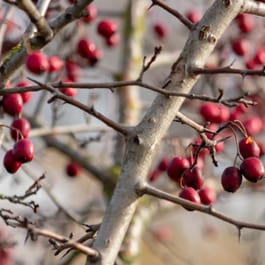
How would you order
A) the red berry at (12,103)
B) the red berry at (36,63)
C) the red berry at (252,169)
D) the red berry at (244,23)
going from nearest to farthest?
the red berry at (252,169) < the red berry at (12,103) < the red berry at (36,63) < the red berry at (244,23)

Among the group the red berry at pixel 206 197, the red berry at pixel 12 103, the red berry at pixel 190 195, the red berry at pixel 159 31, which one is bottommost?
the red berry at pixel 190 195

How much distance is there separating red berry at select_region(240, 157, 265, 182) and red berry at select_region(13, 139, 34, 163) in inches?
21.4

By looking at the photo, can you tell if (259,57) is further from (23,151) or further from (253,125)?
(23,151)

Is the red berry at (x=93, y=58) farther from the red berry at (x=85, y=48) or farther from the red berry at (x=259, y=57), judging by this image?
the red berry at (x=259, y=57)

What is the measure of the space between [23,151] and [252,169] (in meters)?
0.58

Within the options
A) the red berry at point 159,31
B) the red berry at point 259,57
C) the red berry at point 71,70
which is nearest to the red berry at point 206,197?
the red berry at point 71,70

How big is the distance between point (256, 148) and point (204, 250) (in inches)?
351

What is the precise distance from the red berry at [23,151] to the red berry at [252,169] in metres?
0.54

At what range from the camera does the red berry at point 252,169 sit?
1.92 m

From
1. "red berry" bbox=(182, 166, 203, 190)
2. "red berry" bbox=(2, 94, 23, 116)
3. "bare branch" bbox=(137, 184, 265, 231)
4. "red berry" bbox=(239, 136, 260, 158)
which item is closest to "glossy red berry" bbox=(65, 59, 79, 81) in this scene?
"red berry" bbox=(2, 94, 23, 116)

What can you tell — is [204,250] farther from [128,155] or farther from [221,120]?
[128,155]

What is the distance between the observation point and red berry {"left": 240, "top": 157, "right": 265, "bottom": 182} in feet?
6.31

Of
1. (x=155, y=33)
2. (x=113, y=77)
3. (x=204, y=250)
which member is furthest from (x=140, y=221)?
(x=204, y=250)

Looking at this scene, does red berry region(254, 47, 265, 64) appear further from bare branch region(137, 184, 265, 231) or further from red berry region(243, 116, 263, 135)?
bare branch region(137, 184, 265, 231)
